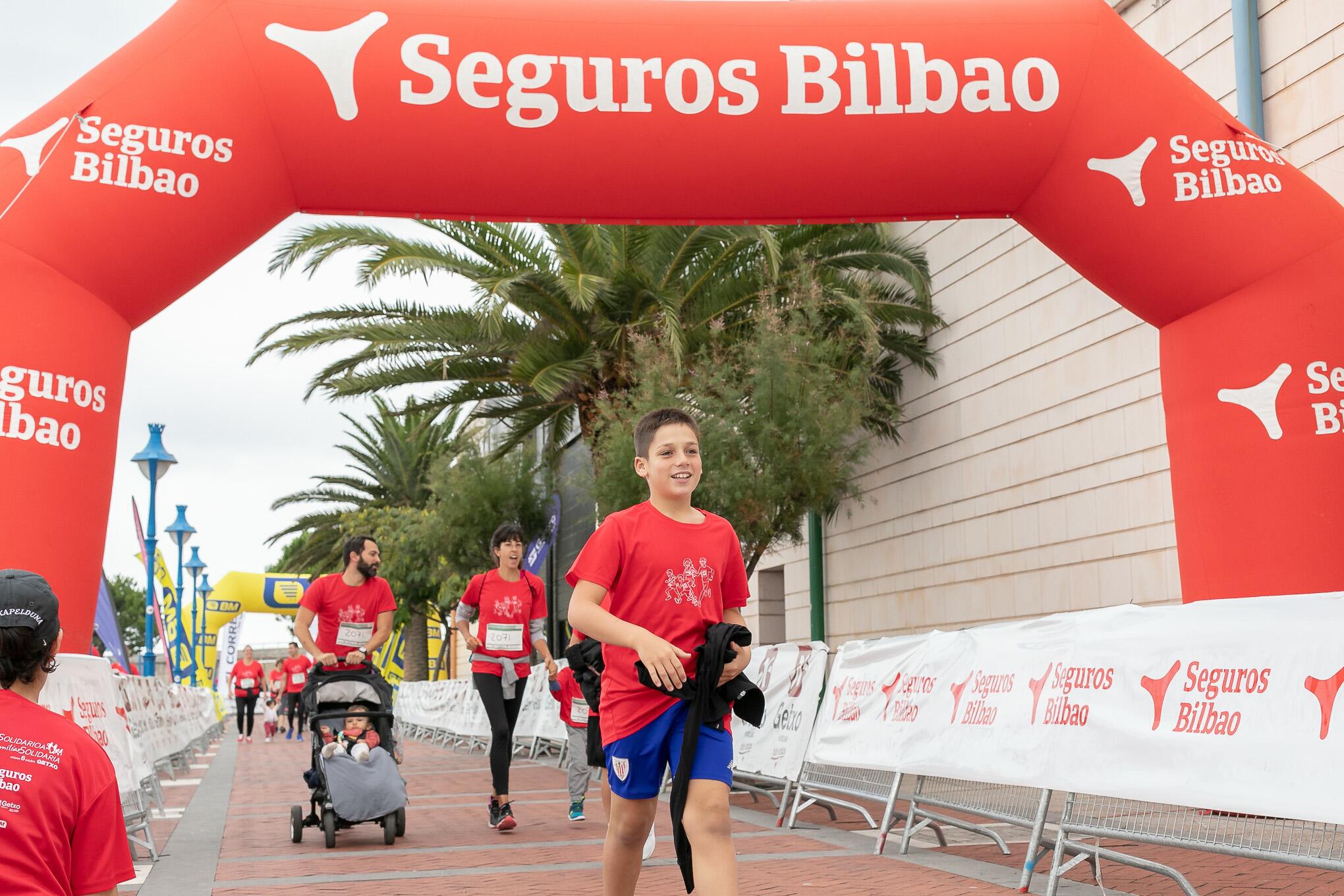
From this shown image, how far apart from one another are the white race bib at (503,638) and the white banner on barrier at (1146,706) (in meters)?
2.69

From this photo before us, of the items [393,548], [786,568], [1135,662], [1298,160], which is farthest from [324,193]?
[393,548]

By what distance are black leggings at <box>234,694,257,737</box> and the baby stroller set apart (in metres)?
19.9

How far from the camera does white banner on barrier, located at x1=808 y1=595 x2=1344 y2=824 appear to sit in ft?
16.1

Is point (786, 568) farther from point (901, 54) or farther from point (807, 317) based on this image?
point (901, 54)

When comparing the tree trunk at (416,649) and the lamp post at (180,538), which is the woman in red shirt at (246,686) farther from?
the tree trunk at (416,649)

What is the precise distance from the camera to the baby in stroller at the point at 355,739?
8352 millimetres

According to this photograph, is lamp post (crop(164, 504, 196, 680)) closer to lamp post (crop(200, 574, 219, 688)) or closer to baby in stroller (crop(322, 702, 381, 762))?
lamp post (crop(200, 574, 219, 688))

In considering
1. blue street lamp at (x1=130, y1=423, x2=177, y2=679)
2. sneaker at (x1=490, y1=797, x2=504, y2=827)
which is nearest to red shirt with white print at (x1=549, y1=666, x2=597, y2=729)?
sneaker at (x1=490, y1=797, x2=504, y2=827)

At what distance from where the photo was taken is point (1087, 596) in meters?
13.5

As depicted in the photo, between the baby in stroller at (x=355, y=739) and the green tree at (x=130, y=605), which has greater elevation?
the green tree at (x=130, y=605)

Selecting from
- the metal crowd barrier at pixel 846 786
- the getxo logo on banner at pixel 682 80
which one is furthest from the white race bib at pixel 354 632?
the getxo logo on banner at pixel 682 80

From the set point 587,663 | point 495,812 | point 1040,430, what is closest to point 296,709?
point 1040,430

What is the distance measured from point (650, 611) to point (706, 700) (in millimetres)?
342

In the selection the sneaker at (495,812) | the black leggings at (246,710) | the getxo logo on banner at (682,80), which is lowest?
the sneaker at (495,812)
